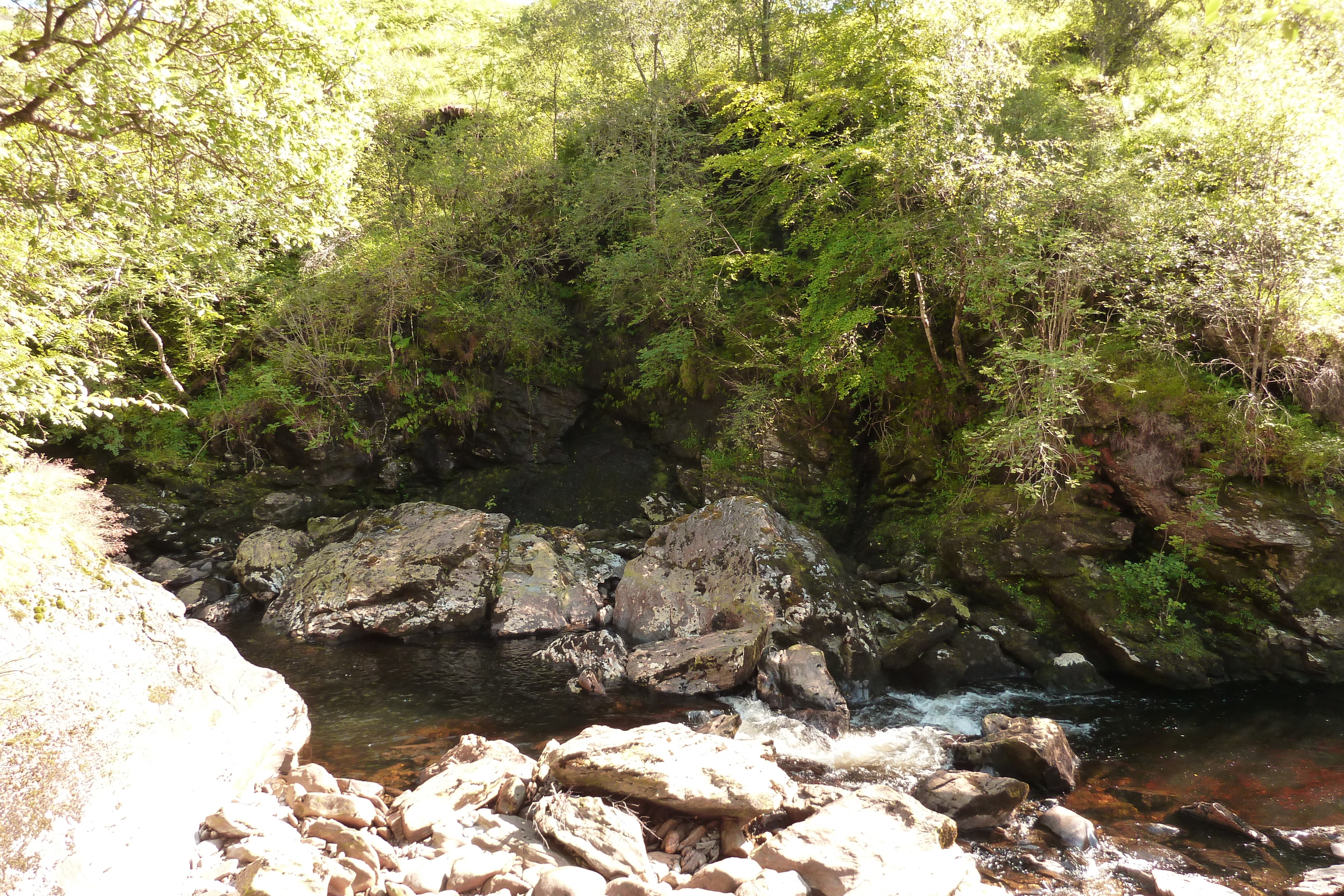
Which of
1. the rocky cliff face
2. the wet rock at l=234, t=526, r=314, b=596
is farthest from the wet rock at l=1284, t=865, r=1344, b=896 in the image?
the wet rock at l=234, t=526, r=314, b=596

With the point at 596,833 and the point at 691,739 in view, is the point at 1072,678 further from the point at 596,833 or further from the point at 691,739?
the point at 596,833

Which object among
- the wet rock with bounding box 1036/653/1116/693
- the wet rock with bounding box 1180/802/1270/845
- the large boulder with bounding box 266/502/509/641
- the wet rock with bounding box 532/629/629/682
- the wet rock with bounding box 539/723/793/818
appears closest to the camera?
the wet rock with bounding box 539/723/793/818

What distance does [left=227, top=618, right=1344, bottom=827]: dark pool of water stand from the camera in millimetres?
6723

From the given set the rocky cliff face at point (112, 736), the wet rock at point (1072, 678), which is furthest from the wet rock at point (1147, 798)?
the rocky cliff face at point (112, 736)

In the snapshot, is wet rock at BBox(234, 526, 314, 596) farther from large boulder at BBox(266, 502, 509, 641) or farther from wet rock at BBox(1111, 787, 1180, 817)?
wet rock at BBox(1111, 787, 1180, 817)

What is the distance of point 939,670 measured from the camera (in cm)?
917

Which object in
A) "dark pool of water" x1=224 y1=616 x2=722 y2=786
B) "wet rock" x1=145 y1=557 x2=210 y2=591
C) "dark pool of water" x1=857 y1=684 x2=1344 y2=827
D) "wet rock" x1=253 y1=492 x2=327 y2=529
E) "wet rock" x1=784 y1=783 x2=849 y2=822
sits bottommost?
"dark pool of water" x1=857 y1=684 x2=1344 y2=827

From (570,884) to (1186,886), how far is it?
4.57 metres

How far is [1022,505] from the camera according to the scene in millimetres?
10391

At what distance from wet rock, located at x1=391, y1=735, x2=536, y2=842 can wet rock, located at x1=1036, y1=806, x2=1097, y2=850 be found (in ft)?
15.3

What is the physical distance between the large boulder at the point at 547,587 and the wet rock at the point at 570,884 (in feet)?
21.2

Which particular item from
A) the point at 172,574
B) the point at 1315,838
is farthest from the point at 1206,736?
the point at 172,574

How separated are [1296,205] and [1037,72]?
19.4 ft

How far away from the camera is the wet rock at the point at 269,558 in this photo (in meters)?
12.5
